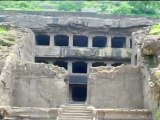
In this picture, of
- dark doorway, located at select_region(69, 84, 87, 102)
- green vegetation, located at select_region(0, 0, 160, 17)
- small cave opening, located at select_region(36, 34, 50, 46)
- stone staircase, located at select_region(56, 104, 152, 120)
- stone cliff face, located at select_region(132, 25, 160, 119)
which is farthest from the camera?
green vegetation, located at select_region(0, 0, 160, 17)

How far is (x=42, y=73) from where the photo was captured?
24.7m

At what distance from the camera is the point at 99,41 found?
39438 mm

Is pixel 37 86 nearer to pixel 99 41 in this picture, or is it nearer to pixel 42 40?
pixel 42 40

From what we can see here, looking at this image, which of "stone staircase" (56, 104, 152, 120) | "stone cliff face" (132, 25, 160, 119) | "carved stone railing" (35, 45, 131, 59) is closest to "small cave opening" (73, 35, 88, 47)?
"carved stone railing" (35, 45, 131, 59)

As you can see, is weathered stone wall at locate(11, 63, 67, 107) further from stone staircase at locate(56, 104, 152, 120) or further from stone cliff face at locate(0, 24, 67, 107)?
stone staircase at locate(56, 104, 152, 120)

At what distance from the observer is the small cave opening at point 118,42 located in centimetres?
3794

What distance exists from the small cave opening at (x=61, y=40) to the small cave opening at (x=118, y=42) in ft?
13.6

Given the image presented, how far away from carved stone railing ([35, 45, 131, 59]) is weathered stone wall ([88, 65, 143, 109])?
A: 434 inches

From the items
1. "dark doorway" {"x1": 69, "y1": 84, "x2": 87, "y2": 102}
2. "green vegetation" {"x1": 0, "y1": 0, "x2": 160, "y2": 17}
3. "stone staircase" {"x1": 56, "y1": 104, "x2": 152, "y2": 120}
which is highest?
"green vegetation" {"x1": 0, "y1": 0, "x2": 160, "y2": 17}

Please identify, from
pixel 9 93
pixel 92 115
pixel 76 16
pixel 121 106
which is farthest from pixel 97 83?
pixel 76 16

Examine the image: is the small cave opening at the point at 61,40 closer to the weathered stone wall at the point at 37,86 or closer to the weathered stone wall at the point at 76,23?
the weathered stone wall at the point at 76,23

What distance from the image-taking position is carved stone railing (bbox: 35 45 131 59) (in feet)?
117

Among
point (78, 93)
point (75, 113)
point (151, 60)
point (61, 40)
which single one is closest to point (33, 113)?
point (75, 113)

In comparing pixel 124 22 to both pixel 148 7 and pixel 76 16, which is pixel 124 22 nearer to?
pixel 76 16
